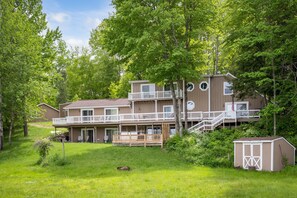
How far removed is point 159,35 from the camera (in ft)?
81.9

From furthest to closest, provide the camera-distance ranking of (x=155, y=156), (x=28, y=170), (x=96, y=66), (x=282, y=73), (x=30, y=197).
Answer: (x=96, y=66) → (x=282, y=73) → (x=155, y=156) → (x=28, y=170) → (x=30, y=197)

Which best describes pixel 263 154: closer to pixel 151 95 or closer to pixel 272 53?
pixel 272 53

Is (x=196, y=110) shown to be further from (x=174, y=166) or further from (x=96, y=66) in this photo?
(x=96, y=66)

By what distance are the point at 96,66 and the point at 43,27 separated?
1620 cm

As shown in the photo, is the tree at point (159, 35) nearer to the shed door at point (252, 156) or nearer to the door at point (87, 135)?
the shed door at point (252, 156)

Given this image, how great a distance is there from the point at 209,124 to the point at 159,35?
8.73 meters

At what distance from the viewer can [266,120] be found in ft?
73.8

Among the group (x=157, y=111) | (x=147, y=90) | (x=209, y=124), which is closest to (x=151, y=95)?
(x=147, y=90)

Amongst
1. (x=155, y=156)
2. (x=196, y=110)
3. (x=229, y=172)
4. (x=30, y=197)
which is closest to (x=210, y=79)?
(x=196, y=110)

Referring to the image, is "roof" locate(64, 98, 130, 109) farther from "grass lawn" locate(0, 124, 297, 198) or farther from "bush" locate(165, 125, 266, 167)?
"bush" locate(165, 125, 266, 167)

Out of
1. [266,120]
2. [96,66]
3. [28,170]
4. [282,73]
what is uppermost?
[96,66]

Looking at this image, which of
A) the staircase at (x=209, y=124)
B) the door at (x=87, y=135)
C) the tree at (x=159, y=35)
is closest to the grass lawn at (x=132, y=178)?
the staircase at (x=209, y=124)

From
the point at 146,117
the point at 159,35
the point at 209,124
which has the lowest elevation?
the point at 209,124

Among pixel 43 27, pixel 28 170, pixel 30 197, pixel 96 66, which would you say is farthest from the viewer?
pixel 96 66
